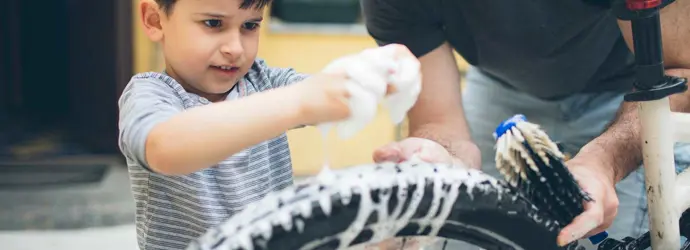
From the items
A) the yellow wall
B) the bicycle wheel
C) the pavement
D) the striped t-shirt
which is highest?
the bicycle wheel

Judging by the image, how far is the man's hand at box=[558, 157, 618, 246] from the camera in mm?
601

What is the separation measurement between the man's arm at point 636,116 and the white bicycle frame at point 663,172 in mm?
73

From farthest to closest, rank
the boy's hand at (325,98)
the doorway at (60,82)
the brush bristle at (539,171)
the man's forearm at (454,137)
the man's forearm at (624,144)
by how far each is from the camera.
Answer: the doorway at (60,82), the man's forearm at (454,137), the man's forearm at (624,144), the brush bristle at (539,171), the boy's hand at (325,98)

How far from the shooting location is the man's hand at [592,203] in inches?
23.6

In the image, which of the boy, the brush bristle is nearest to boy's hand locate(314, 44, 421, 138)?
the boy

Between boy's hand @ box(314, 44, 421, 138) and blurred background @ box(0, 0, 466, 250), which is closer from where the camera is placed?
boy's hand @ box(314, 44, 421, 138)

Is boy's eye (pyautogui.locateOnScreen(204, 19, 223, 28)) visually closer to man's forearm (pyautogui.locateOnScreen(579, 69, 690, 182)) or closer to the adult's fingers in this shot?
the adult's fingers

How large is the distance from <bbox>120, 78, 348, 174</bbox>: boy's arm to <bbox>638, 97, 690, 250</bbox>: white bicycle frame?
1.01 feet

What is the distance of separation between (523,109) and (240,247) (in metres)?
0.71

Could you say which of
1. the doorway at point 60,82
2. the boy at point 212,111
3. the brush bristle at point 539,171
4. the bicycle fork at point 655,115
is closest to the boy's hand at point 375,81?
the boy at point 212,111

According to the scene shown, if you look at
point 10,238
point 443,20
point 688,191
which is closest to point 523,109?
point 443,20

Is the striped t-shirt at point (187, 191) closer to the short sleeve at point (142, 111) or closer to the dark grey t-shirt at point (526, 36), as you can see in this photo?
the short sleeve at point (142, 111)

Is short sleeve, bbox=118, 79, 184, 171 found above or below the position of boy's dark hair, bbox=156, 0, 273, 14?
below

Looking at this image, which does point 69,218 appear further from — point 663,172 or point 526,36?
point 663,172
